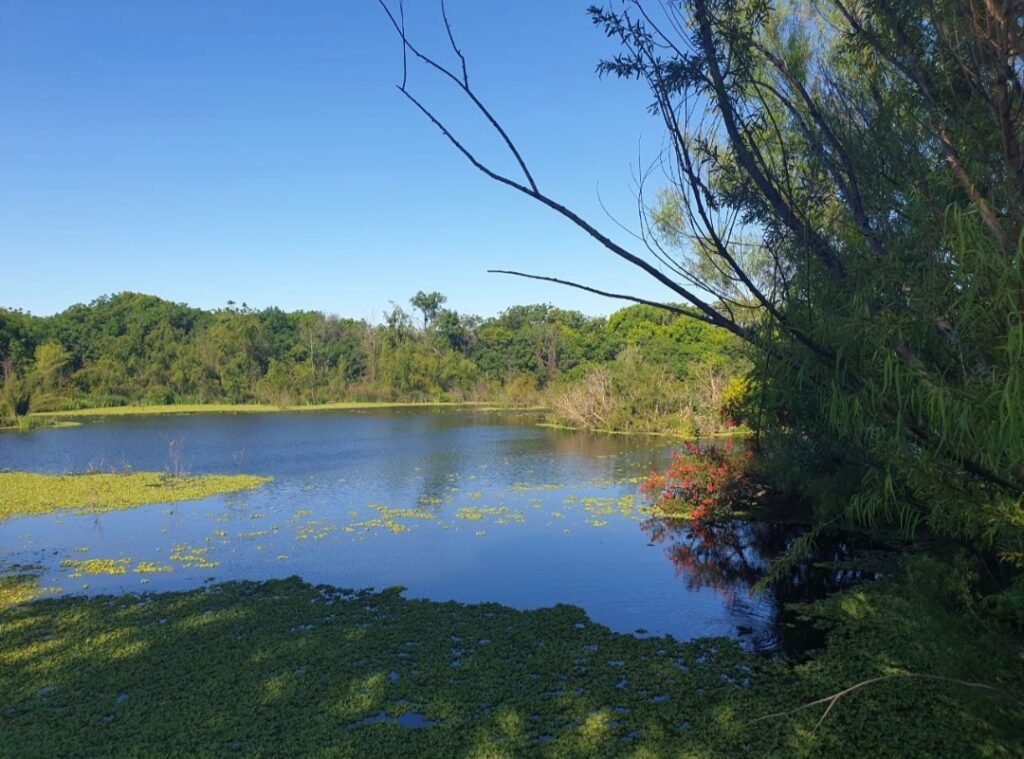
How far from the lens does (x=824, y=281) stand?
2.16 meters

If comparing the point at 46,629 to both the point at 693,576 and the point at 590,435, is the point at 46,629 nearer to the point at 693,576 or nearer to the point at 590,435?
the point at 693,576

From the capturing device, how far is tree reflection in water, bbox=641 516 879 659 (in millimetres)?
6055

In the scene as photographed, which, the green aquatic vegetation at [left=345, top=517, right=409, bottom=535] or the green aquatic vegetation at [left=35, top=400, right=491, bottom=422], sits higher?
the green aquatic vegetation at [left=35, top=400, right=491, bottom=422]

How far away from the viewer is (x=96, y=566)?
324 inches

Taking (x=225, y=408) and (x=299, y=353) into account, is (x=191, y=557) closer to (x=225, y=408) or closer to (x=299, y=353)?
(x=225, y=408)

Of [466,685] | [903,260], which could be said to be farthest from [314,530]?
[903,260]

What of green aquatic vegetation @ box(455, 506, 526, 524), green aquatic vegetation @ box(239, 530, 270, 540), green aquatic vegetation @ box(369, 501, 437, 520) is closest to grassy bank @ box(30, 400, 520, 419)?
green aquatic vegetation @ box(369, 501, 437, 520)

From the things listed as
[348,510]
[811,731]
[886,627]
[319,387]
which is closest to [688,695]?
[811,731]

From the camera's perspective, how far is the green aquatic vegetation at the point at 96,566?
26.3 ft

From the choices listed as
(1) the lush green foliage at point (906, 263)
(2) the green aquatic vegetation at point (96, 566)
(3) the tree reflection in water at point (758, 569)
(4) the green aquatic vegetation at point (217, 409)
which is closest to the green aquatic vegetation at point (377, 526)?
(2) the green aquatic vegetation at point (96, 566)

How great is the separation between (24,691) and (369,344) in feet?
139

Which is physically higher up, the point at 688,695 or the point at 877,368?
the point at 877,368

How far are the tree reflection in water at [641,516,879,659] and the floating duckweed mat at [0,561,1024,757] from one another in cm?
37

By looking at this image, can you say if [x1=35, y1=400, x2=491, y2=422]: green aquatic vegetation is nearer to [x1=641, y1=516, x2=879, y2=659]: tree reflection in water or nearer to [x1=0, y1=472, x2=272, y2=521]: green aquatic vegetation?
[x1=0, y1=472, x2=272, y2=521]: green aquatic vegetation
